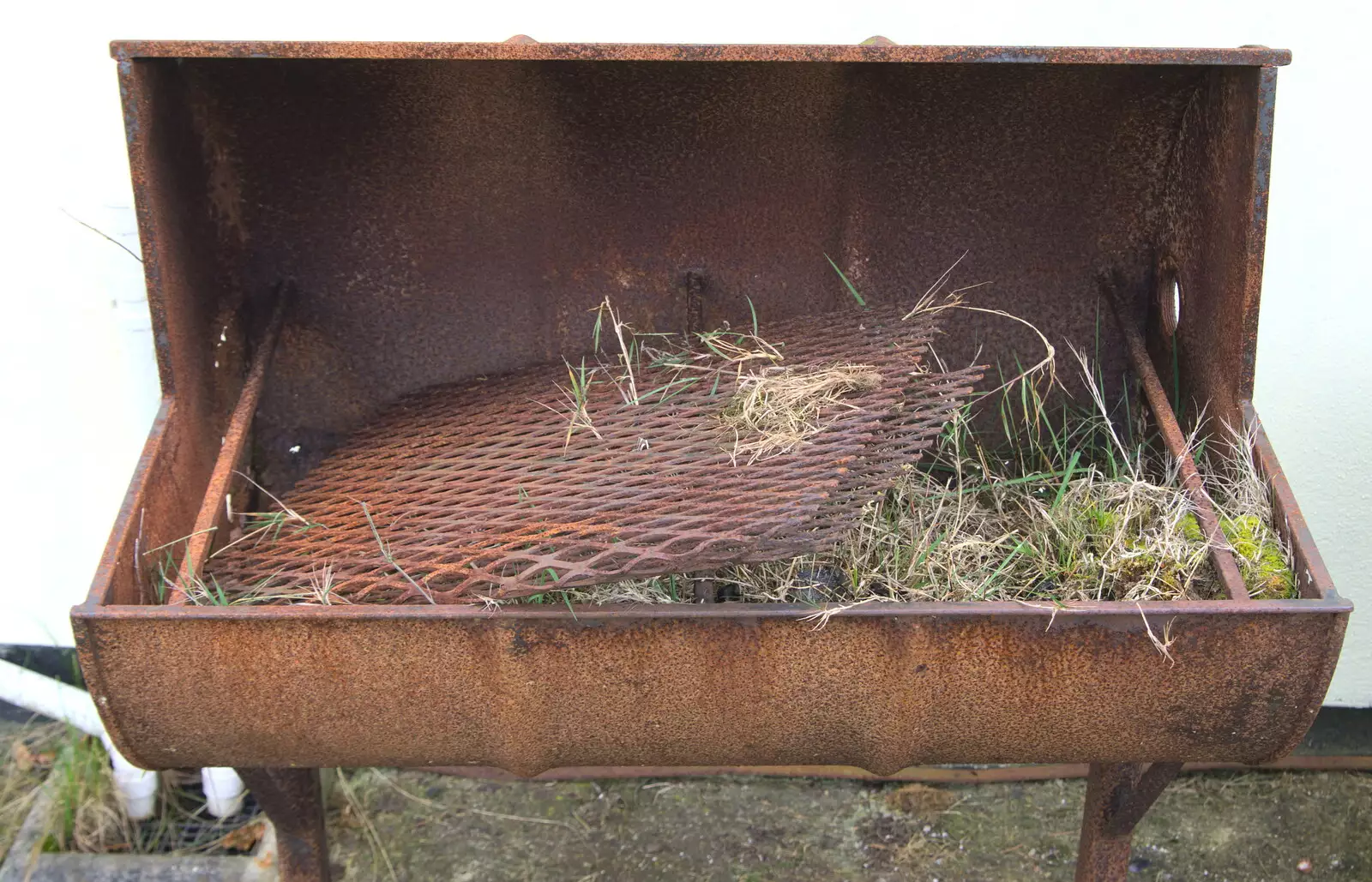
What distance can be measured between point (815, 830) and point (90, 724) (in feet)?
5.82

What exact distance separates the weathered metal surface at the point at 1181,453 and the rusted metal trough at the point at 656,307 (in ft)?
0.04

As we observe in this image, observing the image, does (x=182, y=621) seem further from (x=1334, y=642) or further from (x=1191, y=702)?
(x=1334, y=642)

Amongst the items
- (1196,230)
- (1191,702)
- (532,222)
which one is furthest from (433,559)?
(1196,230)

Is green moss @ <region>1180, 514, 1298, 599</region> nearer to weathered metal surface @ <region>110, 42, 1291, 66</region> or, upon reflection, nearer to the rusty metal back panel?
the rusty metal back panel

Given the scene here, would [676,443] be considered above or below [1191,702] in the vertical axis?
above

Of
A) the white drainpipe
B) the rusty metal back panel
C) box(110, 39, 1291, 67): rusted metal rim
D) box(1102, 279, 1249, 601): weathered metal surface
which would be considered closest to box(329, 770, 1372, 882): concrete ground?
the white drainpipe

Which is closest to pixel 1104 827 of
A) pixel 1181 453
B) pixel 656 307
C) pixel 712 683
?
pixel 1181 453

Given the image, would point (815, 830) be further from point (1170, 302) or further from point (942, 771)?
point (1170, 302)

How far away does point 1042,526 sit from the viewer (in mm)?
1954

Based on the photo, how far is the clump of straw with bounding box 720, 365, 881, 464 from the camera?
1.67m

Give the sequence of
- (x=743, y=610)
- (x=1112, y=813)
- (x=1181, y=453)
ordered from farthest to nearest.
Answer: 1. (x=1112, y=813)
2. (x=1181, y=453)
3. (x=743, y=610)

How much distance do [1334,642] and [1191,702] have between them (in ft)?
0.66

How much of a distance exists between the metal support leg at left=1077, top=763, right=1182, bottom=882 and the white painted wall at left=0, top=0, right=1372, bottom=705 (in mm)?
1033

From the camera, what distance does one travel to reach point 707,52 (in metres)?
1.69
